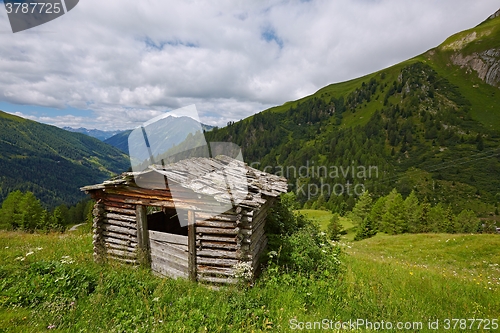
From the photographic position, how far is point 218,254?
8203 millimetres

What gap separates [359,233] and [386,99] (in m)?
176

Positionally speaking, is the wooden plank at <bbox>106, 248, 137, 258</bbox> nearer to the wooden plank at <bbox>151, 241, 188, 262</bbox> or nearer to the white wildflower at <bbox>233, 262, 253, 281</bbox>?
the wooden plank at <bbox>151, 241, 188, 262</bbox>

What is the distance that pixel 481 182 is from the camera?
119938mm

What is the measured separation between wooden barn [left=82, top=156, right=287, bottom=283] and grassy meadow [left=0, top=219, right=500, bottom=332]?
0.58 meters

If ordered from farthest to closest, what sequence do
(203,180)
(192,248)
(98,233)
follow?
(98,233)
(203,180)
(192,248)

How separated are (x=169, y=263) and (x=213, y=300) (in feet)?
8.27

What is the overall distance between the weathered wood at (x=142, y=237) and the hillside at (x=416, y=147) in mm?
100014

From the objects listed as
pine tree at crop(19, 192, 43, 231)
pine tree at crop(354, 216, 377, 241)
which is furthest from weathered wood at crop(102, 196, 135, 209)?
pine tree at crop(354, 216, 377, 241)

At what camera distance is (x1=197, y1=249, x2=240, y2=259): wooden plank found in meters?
8.09

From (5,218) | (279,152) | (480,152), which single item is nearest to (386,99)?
(480,152)

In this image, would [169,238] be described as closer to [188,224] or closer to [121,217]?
[188,224]

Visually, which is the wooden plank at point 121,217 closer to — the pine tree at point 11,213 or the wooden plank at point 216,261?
the wooden plank at point 216,261

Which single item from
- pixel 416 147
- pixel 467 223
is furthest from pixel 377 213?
pixel 416 147

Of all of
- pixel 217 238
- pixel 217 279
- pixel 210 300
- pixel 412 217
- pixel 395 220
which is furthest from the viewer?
pixel 412 217
